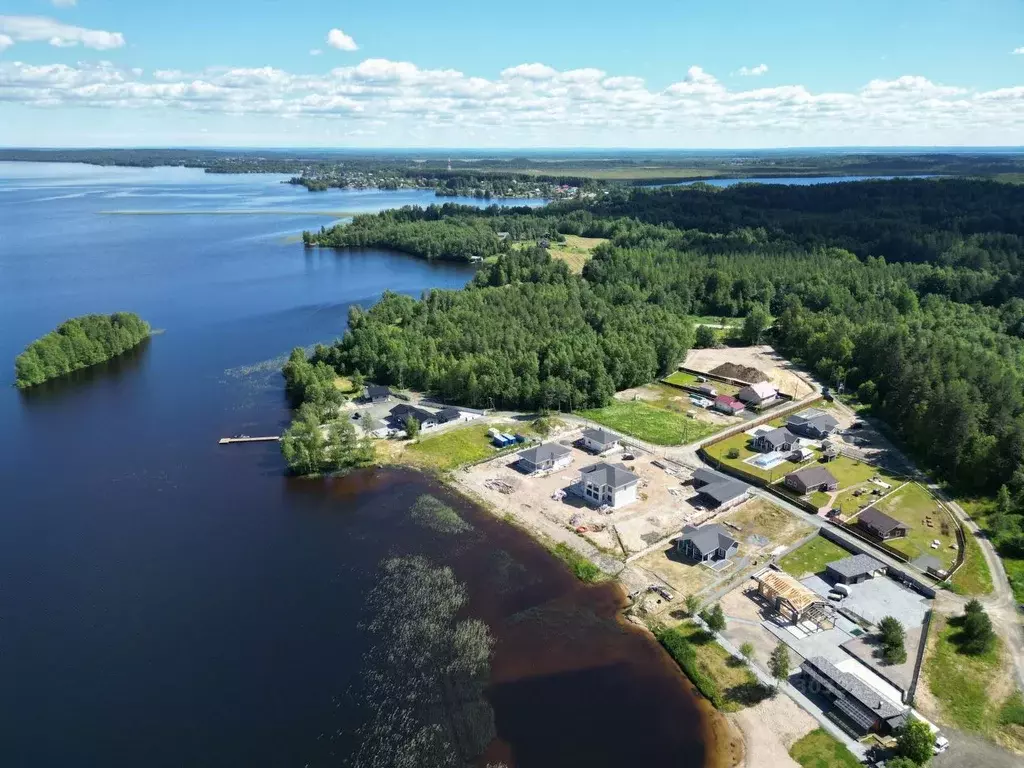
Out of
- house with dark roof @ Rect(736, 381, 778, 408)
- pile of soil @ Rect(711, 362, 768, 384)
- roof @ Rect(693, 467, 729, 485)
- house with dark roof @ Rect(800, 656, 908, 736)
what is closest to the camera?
house with dark roof @ Rect(800, 656, 908, 736)

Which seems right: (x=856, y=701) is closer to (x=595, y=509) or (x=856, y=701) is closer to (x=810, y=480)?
(x=595, y=509)

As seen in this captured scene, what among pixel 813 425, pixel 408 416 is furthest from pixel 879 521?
pixel 408 416

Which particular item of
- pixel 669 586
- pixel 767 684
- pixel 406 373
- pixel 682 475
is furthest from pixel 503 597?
pixel 406 373

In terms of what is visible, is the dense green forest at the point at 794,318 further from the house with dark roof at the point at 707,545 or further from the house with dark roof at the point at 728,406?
the house with dark roof at the point at 707,545

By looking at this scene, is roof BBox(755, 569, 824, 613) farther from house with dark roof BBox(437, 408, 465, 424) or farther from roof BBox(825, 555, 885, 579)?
house with dark roof BBox(437, 408, 465, 424)

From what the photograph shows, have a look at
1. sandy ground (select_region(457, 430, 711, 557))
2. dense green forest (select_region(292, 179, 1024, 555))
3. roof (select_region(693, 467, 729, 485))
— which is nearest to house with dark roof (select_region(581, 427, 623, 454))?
sandy ground (select_region(457, 430, 711, 557))
